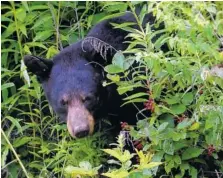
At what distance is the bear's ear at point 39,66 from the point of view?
17.6 ft

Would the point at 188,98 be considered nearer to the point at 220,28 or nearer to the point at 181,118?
the point at 181,118

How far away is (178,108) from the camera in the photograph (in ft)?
15.9

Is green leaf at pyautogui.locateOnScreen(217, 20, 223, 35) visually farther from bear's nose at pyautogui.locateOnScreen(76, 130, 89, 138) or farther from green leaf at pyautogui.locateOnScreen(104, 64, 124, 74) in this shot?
bear's nose at pyautogui.locateOnScreen(76, 130, 89, 138)

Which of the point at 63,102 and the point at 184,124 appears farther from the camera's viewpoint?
the point at 63,102

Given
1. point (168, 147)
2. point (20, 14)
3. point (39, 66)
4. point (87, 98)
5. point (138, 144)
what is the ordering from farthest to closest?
point (20, 14) < point (39, 66) < point (87, 98) < point (138, 144) < point (168, 147)

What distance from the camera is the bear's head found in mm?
5250

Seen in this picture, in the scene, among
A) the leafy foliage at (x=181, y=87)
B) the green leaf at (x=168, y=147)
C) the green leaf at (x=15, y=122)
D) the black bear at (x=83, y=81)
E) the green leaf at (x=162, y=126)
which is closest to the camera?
the leafy foliage at (x=181, y=87)

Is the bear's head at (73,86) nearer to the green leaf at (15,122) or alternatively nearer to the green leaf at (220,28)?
the green leaf at (15,122)

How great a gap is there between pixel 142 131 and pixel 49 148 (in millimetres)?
1409

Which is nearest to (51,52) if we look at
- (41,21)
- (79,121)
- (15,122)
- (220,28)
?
(41,21)

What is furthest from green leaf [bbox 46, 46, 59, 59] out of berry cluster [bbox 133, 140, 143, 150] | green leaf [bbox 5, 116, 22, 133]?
berry cluster [bbox 133, 140, 143, 150]

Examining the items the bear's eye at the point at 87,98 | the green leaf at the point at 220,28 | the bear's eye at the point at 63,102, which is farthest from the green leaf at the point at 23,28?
the green leaf at the point at 220,28

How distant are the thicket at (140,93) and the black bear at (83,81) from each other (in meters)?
0.14

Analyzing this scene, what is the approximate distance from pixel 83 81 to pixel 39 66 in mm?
375
